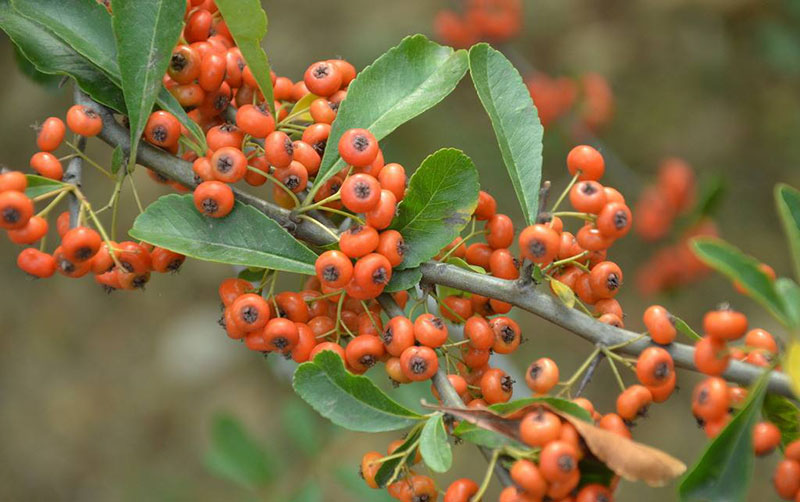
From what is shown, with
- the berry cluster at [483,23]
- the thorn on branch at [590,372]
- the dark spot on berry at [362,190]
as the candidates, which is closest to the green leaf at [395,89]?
the dark spot on berry at [362,190]

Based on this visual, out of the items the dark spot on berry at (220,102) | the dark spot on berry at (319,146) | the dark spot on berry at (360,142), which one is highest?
the dark spot on berry at (360,142)

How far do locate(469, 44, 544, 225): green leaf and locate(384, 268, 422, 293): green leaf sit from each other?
324 millimetres

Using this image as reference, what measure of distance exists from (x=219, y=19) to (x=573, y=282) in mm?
1175

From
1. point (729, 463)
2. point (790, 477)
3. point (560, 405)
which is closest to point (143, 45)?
point (560, 405)

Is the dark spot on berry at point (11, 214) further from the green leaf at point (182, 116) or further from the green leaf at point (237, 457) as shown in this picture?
the green leaf at point (237, 457)

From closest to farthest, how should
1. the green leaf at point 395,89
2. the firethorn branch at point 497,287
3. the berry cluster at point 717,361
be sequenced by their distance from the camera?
1. the berry cluster at point 717,361
2. the firethorn branch at point 497,287
3. the green leaf at point 395,89

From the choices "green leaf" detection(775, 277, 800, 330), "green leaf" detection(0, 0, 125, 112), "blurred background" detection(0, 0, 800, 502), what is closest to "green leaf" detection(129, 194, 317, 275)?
"green leaf" detection(0, 0, 125, 112)

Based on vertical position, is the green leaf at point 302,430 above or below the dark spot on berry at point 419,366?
below

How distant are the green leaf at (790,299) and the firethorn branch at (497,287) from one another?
19 cm

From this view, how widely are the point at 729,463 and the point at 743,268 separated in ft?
1.26

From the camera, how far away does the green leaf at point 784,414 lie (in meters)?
1.62

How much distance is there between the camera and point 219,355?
6309 millimetres

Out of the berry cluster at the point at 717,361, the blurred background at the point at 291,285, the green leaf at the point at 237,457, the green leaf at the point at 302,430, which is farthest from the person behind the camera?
the blurred background at the point at 291,285

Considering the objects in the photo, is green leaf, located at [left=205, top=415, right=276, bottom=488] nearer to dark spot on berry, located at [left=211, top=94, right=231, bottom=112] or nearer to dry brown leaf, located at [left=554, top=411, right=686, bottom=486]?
dark spot on berry, located at [left=211, top=94, right=231, bottom=112]
